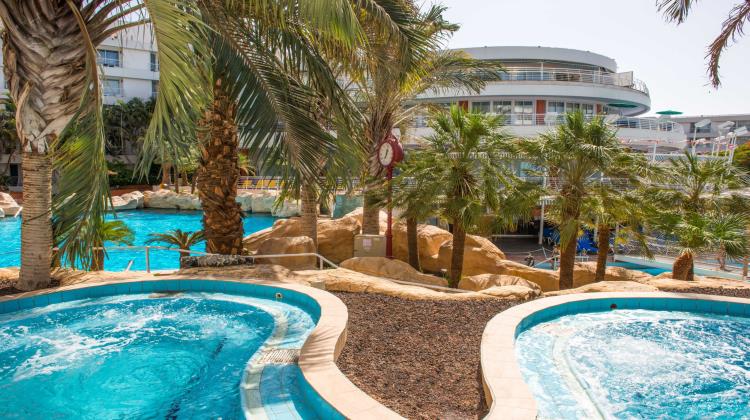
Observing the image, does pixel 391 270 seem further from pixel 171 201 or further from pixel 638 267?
pixel 171 201

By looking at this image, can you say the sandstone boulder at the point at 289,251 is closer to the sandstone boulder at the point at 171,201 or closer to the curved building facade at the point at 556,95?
the curved building facade at the point at 556,95

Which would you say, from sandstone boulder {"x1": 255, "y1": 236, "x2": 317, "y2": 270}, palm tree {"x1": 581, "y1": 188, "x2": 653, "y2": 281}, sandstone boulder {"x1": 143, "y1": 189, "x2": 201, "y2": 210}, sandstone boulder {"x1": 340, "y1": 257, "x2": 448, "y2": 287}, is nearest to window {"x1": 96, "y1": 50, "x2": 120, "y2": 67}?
sandstone boulder {"x1": 143, "y1": 189, "x2": 201, "y2": 210}

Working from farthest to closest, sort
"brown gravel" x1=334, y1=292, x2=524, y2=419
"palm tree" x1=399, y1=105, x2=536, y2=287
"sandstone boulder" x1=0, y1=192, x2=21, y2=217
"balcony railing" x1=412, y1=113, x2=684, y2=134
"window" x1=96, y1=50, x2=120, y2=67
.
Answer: "window" x1=96, y1=50, x2=120, y2=67, "balcony railing" x1=412, y1=113, x2=684, y2=134, "sandstone boulder" x1=0, y1=192, x2=21, y2=217, "palm tree" x1=399, y1=105, x2=536, y2=287, "brown gravel" x1=334, y1=292, x2=524, y2=419

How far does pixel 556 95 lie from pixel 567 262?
22470 millimetres

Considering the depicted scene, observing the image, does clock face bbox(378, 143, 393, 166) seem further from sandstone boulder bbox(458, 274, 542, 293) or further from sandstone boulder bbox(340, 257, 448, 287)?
sandstone boulder bbox(458, 274, 542, 293)

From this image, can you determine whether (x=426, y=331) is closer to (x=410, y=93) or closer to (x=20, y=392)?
(x=20, y=392)

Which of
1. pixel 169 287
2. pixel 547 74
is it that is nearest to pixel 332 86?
pixel 169 287

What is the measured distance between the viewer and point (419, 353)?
239 inches

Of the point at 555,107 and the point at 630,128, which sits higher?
the point at 555,107

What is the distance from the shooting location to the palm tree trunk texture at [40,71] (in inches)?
273

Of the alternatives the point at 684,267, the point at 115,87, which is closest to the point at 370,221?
the point at 684,267

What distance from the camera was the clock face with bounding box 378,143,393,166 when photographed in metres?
13.0

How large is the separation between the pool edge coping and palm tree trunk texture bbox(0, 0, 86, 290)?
7.79 ft

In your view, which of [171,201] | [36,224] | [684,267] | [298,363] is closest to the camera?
[298,363]
